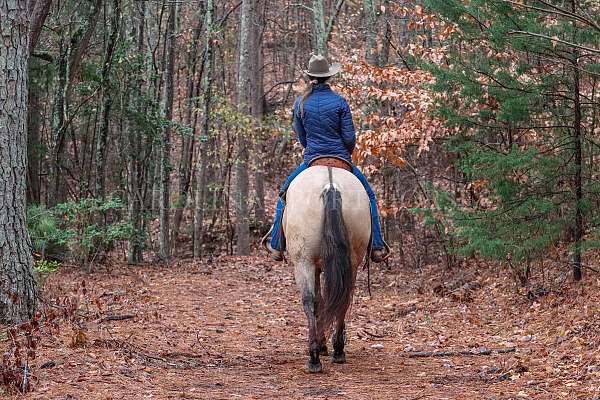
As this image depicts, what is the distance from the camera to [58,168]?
15211 mm

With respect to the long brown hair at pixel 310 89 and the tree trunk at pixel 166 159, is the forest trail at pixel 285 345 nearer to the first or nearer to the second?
the long brown hair at pixel 310 89

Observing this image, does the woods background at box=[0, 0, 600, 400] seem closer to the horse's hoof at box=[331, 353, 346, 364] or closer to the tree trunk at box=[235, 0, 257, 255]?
the tree trunk at box=[235, 0, 257, 255]

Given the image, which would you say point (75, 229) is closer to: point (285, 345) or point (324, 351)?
point (285, 345)

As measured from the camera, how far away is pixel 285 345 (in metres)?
9.44

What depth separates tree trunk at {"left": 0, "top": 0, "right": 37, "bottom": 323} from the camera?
731cm

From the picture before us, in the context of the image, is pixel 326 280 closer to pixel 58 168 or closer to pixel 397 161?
pixel 397 161

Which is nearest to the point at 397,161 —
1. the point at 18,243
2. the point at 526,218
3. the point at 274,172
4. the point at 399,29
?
the point at 526,218

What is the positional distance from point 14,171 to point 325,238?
3025 mm

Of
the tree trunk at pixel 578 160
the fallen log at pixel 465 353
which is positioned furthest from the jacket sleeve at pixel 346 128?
the tree trunk at pixel 578 160

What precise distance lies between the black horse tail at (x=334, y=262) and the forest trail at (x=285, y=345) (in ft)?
2.10

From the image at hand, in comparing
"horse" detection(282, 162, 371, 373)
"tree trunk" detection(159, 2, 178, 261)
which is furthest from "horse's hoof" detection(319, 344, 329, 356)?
"tree trunk" detection(159, 2, 178, 261)

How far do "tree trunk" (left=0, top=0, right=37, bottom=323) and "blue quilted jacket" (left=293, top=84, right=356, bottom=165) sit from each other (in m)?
2.83

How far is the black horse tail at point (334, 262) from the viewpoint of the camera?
23.8ft

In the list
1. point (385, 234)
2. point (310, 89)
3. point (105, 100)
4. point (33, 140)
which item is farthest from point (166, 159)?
point (310, 89)
